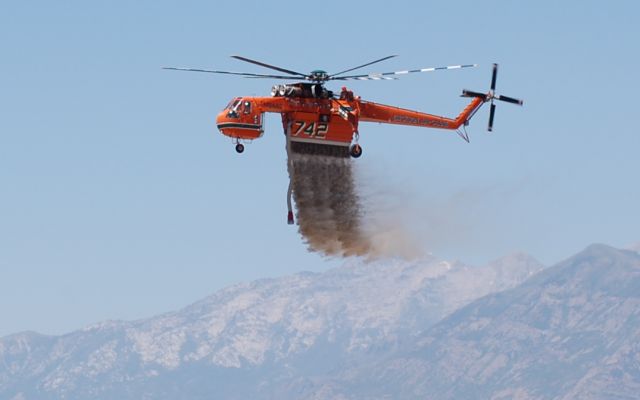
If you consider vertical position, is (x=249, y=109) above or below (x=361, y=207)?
above

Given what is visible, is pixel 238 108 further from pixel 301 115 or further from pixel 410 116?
pixel 410 116

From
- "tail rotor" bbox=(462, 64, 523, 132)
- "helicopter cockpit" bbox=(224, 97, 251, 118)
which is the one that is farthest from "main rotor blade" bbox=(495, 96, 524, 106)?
"helicopter cockpit" bbox=(224, 97, 251, 118)

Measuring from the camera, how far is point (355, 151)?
334 feet

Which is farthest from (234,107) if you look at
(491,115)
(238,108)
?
(491,115)

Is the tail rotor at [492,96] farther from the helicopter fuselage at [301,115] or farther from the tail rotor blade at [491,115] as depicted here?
the helicopter fuselage at [301,115]

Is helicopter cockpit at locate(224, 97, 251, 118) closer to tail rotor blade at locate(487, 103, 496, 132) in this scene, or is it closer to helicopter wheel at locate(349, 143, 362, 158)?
helicopter wheel at locate(349, 143, 362, 158)

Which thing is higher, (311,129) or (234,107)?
(234,107)

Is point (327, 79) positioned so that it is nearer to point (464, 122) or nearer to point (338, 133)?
point (338, 133)

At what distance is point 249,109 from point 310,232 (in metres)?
15.3

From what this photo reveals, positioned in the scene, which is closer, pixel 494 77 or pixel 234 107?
pixel 234 107

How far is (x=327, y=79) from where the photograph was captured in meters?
102

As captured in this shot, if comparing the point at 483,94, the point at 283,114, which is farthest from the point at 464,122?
the point at 283,114

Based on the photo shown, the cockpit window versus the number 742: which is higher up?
the cockpit window

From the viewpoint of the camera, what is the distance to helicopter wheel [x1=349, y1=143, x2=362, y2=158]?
102 m
